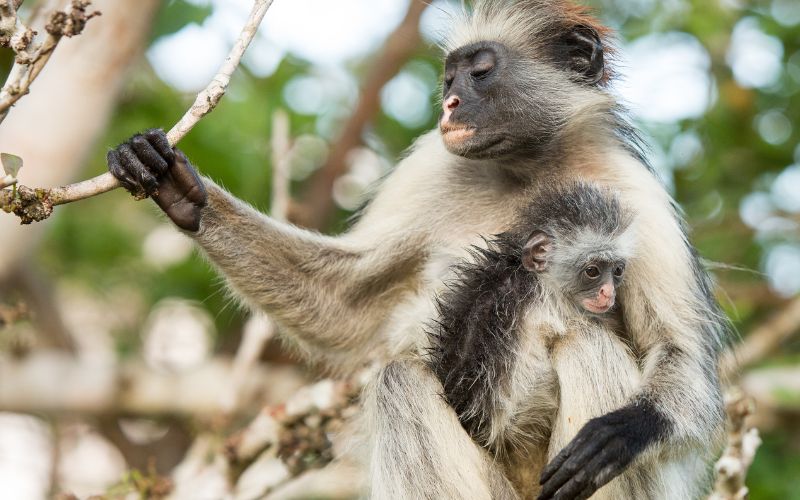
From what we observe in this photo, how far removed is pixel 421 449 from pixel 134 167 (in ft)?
6.59

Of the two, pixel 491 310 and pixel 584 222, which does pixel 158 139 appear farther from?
pixel 584 222

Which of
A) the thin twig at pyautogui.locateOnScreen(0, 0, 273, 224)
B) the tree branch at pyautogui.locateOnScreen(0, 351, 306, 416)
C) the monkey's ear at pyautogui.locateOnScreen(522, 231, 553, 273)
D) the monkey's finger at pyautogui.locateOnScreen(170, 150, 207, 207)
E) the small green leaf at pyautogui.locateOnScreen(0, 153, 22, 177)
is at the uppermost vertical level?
the small green leaf at pyautogui.locateOnScreen(0, 153, 22, 177)

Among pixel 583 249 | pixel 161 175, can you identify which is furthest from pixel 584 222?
pixel 161 175

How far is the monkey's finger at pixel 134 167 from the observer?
4.76 m

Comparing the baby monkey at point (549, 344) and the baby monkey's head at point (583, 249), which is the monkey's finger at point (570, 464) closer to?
the baby monkey at point (549, 344)

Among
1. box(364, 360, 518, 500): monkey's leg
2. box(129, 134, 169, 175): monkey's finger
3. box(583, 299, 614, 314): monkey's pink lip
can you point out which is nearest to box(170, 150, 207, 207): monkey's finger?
box(129, 134, 169, 175): monkey's finger

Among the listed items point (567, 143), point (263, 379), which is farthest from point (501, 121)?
point (263, 379)

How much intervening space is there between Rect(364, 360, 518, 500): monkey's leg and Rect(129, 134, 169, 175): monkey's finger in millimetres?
1623

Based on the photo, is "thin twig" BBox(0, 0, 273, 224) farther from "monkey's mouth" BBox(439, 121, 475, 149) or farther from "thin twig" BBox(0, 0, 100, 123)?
"monkey's mouth" BBox(439, 121, 475, 149)

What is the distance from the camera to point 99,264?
11.6 m

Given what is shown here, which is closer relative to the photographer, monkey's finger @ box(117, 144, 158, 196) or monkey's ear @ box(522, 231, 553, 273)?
monkey's finger @ box(117, 144, 158, 196)

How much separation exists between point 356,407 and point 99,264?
6030 mm

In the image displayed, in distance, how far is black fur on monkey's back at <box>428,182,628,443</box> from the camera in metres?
5.39

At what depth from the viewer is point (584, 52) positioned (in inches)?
258
